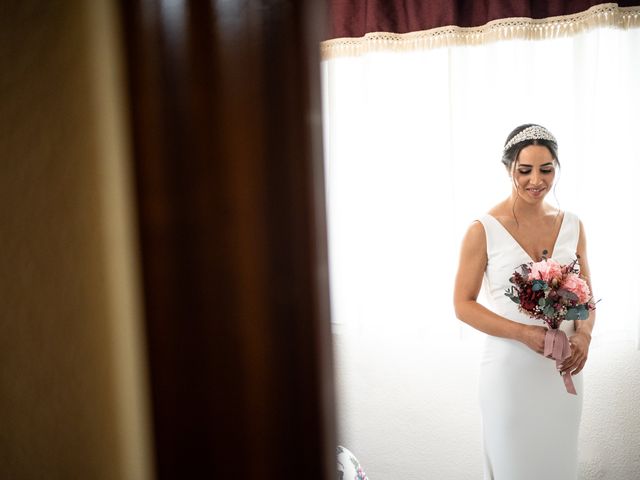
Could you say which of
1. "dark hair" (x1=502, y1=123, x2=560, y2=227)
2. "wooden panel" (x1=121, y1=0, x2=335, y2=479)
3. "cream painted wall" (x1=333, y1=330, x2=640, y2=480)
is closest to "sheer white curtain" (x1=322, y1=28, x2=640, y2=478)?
"cream painted wall" (x1=333, y1=330, x2=640, y2=480)

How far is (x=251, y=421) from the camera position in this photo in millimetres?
216

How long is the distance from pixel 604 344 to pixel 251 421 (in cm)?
285

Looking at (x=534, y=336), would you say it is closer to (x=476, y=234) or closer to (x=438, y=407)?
(x=476, y=234)

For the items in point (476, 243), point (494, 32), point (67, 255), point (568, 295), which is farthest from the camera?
point (494, 32)

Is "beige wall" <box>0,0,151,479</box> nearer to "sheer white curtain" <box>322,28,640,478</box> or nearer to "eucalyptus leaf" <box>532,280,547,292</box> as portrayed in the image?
"eucalyptus leaf" <box>532,280,547,292</box>

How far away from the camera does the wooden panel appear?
20 centimetres

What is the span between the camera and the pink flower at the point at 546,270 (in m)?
1.82

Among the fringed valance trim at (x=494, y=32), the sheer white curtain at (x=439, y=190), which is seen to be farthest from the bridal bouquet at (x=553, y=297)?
the fringed valance trim at (x=494, y=32)

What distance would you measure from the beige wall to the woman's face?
2023 millimetres

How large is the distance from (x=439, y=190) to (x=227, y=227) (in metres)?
2.51

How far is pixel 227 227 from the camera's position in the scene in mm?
210

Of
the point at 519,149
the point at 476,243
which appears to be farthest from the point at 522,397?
the point at 519,149

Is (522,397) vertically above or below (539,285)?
below

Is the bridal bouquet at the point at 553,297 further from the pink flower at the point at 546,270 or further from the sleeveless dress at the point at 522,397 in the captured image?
the sleeveless dress at the point at 522,397
